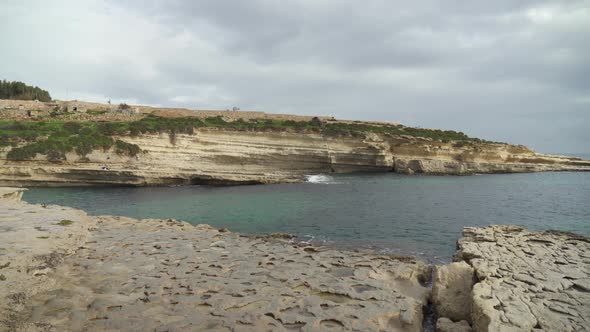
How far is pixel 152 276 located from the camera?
28.8 ft

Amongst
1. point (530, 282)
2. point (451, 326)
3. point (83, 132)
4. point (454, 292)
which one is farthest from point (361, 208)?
point (83, 132)

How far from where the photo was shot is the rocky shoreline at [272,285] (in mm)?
6547

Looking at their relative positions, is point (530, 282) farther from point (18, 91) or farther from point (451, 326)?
point (18, 91)

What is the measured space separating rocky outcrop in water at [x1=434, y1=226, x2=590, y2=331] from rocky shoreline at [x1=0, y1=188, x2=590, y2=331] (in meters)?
0.03

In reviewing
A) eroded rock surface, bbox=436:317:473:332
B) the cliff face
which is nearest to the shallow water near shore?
the cliff face

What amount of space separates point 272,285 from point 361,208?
14.6m

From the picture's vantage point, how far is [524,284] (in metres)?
7.92

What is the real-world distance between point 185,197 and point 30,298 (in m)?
20.1

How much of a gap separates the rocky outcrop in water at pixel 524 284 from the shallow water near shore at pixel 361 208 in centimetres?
253

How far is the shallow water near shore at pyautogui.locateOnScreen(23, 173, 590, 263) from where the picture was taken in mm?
15891

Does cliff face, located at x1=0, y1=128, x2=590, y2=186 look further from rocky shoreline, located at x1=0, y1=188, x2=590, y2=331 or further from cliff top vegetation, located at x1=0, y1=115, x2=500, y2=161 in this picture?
rocky shoreline, located at x1=0, y1=188, x2=590, y2=331

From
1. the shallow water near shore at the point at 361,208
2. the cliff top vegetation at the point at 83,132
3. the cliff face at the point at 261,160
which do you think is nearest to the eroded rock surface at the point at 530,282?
the shallow water near shore at the point at 361,208

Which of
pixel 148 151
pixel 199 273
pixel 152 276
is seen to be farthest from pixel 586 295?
pixel 148 151

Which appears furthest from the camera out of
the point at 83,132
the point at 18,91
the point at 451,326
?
the point at 18,91
